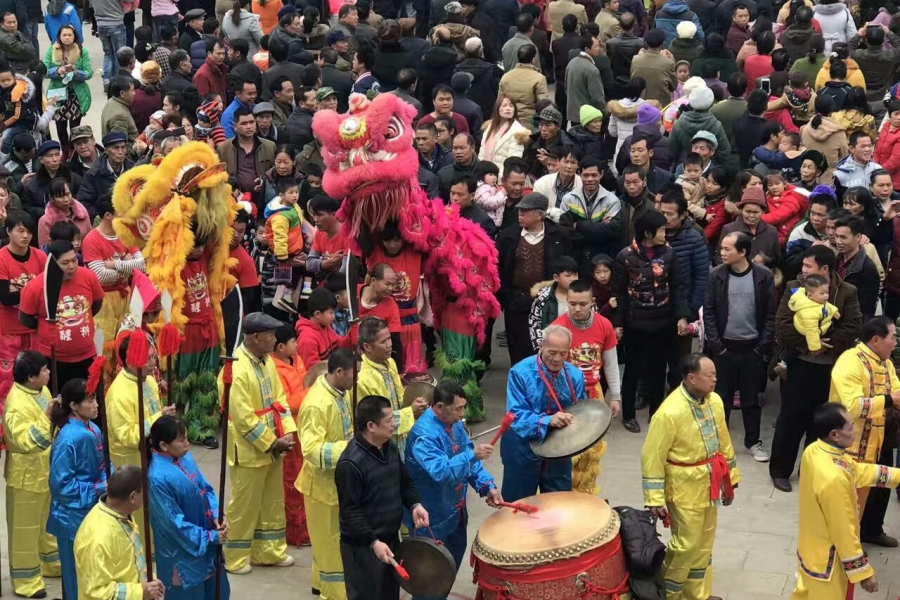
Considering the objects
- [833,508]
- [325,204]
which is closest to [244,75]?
[325,204]

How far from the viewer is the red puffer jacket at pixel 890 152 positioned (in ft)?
45.7

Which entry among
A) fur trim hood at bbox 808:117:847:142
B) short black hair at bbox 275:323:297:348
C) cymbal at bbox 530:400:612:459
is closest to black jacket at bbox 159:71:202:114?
short black hair at bbox 275:323:297:348

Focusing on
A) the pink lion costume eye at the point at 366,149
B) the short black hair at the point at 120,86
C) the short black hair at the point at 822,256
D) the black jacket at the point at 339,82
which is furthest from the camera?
the black jacket at the point at 339,82

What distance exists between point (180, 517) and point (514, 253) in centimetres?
447

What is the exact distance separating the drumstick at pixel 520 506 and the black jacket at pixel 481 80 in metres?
7.55

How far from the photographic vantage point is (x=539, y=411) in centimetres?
977

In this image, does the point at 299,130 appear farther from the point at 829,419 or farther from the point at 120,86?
the point at 829,419

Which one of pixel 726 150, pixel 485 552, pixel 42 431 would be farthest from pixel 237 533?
pixel 726 150

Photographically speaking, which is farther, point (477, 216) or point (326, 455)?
point (477, 216)

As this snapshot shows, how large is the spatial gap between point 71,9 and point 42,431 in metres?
10.2

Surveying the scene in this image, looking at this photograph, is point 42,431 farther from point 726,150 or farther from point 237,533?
point 726,150

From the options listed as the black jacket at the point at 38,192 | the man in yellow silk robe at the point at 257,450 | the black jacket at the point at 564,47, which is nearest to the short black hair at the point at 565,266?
the man in yellow silk robe at the point at 257,450

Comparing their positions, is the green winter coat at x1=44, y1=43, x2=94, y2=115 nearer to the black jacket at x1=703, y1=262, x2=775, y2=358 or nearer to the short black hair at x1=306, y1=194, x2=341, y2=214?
the short black hair at x1=306, y1=194, x2=341, y2=214

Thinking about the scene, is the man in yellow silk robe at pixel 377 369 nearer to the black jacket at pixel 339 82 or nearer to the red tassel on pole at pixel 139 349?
the red tassel on pole at pixel 139 349
